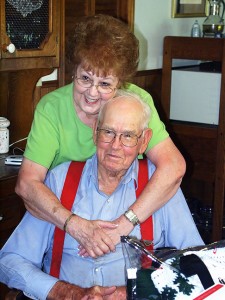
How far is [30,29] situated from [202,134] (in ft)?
4.98

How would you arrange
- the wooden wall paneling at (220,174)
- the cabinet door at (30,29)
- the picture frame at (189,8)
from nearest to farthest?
the cabinet door at (30,29) < the wooden wall paneling at (220,174) < the picture frame at (189,8)

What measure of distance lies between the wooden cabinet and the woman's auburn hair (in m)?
1.81

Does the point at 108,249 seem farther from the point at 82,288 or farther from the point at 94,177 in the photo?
the point at 94,177

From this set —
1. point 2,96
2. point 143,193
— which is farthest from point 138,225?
point 2,96

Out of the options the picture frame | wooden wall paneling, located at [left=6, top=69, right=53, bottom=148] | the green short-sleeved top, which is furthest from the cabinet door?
the picture frame

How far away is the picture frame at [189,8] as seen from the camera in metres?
4.05

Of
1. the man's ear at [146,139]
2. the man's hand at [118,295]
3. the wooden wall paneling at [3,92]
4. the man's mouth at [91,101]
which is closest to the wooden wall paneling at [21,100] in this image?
the wooden wall paneling at [3,92]

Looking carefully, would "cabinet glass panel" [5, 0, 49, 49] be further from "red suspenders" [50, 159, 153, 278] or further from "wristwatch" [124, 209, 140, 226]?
"wristwatch" [124, 209, 140, 226]

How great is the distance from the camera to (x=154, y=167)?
201cm

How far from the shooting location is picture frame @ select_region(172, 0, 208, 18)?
13.3 feet

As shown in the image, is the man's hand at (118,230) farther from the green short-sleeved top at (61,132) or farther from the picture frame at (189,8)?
the picture frame at (189,8)

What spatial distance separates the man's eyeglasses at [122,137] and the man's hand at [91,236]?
0.26 m

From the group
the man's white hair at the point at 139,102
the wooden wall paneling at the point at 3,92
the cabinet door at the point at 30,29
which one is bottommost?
the wooden wall paneling at the point at 3,92

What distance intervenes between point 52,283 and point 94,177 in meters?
0.38
